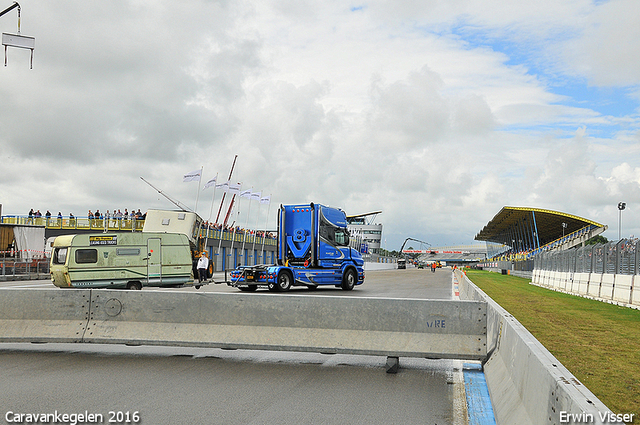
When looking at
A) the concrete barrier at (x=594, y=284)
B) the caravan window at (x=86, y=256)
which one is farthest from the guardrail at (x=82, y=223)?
the concrete barrier at (x=594, y=284)

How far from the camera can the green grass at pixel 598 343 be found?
6.89 m

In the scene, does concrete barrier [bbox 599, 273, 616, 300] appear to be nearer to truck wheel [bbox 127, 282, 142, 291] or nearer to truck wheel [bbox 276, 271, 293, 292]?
truck wheel [bbox 276, 271, 293, 292]

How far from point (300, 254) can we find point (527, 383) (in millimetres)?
20547

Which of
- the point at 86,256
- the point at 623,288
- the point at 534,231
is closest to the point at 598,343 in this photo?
the point at 623,288

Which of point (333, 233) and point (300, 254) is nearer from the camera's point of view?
point (300, 254)

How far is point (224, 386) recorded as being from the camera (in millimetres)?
6984

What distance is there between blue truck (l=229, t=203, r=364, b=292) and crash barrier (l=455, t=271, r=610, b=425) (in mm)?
17189

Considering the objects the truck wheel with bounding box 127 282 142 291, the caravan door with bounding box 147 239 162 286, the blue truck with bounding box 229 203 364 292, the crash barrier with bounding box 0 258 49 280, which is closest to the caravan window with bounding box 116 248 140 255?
the caravan door with bounding box 147 239 162 286

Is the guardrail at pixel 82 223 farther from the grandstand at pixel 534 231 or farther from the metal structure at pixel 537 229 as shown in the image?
the metal structure at pixel 537 229

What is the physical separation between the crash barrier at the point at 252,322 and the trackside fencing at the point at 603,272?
14.3 m

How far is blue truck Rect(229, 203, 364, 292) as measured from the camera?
24.4 metres

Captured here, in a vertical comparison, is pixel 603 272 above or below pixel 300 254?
below

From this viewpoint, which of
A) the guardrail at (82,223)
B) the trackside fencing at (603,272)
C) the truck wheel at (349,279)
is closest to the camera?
the trackside fencing at (603,272)

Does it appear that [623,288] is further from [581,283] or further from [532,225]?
[532,225]
